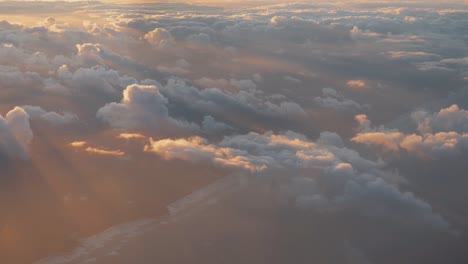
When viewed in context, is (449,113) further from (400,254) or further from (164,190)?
(164,190)

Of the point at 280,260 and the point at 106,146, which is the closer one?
the point at 280,260

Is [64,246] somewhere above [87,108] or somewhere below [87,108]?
above

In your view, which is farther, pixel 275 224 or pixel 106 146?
pixel 106 146

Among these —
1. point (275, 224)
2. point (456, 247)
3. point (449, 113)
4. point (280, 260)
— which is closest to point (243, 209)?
point (275, 224)

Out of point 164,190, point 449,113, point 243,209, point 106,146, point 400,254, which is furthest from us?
point 449,113

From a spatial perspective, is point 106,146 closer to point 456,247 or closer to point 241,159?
point 241,159

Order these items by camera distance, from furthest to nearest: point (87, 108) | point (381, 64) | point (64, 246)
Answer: point (381, 64) < point (87, 108) < point (64, 246)

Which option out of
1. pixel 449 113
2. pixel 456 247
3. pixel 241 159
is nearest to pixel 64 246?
pixel 241 159

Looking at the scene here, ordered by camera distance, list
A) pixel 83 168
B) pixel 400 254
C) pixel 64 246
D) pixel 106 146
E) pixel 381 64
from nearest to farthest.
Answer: pixel 64 246
pixel 400 254
pixel 83 168
pixel 106 146
pixel 381 64

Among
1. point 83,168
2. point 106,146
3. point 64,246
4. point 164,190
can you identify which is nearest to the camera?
point 64,246
